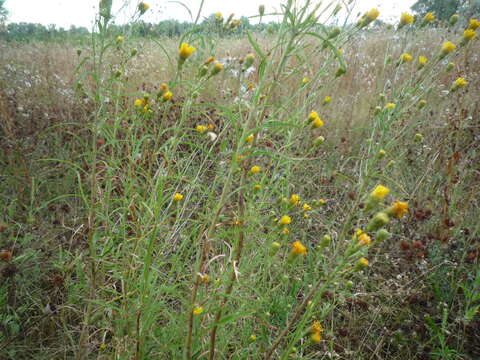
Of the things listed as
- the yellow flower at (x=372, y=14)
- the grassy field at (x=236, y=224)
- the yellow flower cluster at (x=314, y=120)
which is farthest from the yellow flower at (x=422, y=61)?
the yellow flower cluster at (x=314, y=120)

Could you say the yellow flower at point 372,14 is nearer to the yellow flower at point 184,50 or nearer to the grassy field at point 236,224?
the grassy field at point 236,224

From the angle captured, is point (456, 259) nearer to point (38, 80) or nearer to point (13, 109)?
point (13, 109)

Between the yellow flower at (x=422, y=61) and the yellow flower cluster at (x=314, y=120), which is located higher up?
the yellow flower at (x=422, y=61)

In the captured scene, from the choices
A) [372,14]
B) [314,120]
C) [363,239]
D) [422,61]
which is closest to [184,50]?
[314,120]

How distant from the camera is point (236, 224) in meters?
1.19

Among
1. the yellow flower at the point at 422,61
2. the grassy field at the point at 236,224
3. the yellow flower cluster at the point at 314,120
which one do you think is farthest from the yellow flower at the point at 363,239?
the yellow flower at the point at 422,61

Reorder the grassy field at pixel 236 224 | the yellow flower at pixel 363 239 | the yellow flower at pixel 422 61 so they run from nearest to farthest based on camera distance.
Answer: the yellow flower at pixel 363 239 < the grassy field at pixel 236 224 < the yellow flower at pixel 422 61

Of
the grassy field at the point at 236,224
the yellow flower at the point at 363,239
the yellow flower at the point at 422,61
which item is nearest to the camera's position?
the yellow flower at the point at 363,239

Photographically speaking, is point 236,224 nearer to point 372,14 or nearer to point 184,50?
point 184,50

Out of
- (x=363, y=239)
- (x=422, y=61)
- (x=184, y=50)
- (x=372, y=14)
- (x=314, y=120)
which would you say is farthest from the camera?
(x=422, y=61)

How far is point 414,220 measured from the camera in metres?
2.45

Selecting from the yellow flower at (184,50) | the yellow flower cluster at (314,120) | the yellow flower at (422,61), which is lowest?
the yellow flower cluster at (314,120)

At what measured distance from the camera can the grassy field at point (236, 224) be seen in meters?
1.13

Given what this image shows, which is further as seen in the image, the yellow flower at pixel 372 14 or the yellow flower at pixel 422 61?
the yellow flower at pixel 422 61
